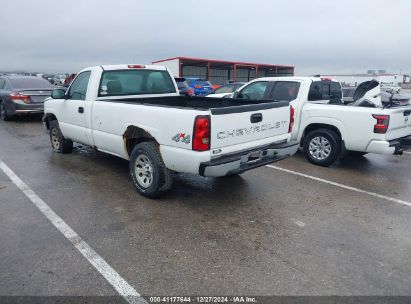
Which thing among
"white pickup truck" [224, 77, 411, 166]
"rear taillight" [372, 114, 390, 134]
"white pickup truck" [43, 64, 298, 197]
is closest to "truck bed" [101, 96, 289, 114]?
"white pickup truck" [43, 64, 298, 197]

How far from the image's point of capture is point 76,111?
581 centimetres

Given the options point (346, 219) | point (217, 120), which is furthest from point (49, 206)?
point (346, 219)

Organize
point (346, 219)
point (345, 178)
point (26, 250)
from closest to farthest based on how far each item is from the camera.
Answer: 1. point (26, 250)
2. point (346, 219)
3. point (345, 178)

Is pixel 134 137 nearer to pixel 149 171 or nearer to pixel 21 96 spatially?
pixel 149 171

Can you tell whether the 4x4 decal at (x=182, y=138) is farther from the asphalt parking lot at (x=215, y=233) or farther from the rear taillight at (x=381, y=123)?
the rear taillight at (x=381, y=123)

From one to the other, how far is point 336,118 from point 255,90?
7.11 feet

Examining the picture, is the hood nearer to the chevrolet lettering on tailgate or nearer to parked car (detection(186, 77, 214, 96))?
the chevrolet lettering on tailgate

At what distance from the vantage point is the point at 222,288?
2754 mm

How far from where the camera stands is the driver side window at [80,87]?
18.8 feet

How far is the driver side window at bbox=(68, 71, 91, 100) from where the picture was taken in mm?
5742

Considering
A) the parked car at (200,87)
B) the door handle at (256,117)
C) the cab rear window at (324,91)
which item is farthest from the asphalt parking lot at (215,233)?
the parked car at (200,87)

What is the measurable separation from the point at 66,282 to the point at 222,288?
4.55ft

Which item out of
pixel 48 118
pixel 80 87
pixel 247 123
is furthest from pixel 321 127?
pixel 48 118

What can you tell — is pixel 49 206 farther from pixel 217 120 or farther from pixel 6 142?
pixel 6 142
